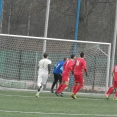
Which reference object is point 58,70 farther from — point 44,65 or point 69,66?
point 44,65

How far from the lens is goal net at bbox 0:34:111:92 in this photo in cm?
2473

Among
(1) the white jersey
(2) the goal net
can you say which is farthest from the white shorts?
(2) the goal net

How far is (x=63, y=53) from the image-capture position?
2598cm

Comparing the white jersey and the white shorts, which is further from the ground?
the white jersey

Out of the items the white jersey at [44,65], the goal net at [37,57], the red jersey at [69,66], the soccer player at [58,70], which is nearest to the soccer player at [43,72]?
the white jersey at [44,65]

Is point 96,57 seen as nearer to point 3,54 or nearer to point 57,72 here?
point 57,72

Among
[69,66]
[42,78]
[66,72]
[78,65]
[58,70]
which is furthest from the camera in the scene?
[58,70]

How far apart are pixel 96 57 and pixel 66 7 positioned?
27.8ft

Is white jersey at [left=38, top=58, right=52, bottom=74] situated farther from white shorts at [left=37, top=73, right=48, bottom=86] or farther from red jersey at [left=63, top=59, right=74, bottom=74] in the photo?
red jersey at [left=63, top=59, right=74, bottom=74]

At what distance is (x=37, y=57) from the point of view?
25859 millimetres

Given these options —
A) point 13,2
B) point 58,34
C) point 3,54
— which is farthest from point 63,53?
point 13,2

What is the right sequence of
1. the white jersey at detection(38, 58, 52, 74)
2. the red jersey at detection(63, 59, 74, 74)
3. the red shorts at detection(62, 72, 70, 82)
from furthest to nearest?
the red shorts at detection(62, 72, 70, 82), the red jersey at detection(63, 59, 74, 74), the white jersey at detection(38, 58, 52, 74)

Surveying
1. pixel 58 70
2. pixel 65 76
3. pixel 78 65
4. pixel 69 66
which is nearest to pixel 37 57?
pixel 58 70

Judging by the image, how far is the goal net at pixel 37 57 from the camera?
24734 millimetres
